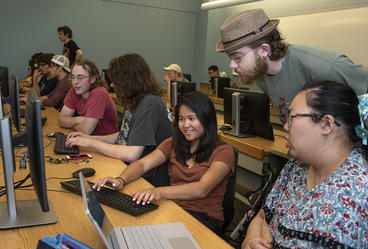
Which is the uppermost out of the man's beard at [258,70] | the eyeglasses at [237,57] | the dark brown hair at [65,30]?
the eyeglasses at [237,57]

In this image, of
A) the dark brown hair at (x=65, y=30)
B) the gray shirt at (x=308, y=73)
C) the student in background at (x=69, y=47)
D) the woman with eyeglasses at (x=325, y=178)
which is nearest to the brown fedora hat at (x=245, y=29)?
the gray shirt at (x=308, y=73)

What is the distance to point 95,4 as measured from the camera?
753 cm

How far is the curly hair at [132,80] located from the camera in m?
2.23

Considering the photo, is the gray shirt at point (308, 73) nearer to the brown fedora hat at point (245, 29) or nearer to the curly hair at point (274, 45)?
the curly hair at point (274, 45)

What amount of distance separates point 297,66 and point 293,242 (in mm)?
769

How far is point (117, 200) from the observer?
137 centimetres

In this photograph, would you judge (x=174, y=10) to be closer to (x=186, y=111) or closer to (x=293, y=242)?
(x=186, y=111)

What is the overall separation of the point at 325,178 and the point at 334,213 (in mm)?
144

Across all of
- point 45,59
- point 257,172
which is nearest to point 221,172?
point 257,172

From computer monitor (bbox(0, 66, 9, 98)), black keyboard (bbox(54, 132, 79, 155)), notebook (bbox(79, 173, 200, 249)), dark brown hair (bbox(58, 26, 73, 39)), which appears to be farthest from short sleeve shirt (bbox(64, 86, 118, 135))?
Answer: dark brown hair (bbox(58, 26, 73, 39))

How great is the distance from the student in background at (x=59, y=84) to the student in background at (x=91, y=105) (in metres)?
1.08

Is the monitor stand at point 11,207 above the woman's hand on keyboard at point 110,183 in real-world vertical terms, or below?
above

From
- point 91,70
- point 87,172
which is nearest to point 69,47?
point 91,70

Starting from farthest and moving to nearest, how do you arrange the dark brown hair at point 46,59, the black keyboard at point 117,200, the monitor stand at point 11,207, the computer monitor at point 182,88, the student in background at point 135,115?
the dark brown hair at point 46,59, the computer monitor at point 182,88, the student in background at point 135,115, the black keyboard at point 117,200, the monitor stand at point 11,207
